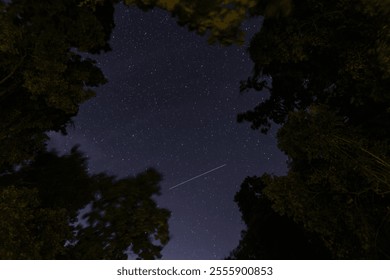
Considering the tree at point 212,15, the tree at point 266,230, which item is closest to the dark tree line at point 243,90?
the tree at point 212,15

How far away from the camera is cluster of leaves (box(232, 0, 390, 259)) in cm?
681

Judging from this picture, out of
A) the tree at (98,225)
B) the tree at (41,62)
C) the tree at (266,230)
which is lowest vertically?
the tree at (98,225)

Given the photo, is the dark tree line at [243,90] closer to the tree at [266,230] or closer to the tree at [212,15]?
the tree at [212,15]

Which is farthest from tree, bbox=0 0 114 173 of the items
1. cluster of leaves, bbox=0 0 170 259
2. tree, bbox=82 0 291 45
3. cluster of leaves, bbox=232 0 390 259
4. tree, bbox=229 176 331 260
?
tree, bbox=229 176 331 260

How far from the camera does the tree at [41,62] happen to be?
7.02 metres

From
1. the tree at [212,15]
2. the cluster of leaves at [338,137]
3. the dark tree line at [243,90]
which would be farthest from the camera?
the cluster of leaves at [338,137]

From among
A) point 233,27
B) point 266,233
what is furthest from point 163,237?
point 266,233

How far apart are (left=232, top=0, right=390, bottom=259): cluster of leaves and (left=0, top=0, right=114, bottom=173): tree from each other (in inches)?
173

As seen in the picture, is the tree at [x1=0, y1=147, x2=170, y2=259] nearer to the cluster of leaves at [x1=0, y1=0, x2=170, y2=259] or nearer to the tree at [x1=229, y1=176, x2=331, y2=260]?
the cluster of leaves at [x1=0, y1=0, x2=170, y2=259]

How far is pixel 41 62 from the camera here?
23.7 feet

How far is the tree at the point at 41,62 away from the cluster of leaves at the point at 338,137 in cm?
439
